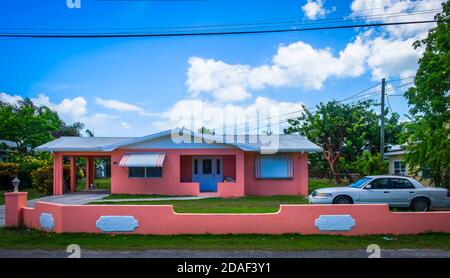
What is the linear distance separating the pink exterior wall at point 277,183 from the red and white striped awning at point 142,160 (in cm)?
472

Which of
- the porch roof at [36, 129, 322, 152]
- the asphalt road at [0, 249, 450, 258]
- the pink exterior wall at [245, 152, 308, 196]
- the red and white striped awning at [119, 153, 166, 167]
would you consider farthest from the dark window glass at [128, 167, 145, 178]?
the asphalt road at [0, 249, 450, 258]

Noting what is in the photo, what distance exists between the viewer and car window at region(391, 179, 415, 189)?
13.0 m

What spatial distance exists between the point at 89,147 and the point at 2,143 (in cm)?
1855

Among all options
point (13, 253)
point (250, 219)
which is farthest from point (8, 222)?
point (250, 219)

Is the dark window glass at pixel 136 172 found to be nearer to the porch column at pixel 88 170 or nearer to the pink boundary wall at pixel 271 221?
the porch column at pixel 88 170

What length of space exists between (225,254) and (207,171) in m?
13.4

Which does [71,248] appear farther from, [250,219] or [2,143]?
[2,143]

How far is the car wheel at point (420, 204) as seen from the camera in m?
12.9

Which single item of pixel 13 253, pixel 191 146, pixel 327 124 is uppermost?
pixel 327 124

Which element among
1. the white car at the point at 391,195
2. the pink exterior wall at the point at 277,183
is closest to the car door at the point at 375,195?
the white car at the point at 391,195

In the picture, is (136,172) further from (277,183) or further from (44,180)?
(277,183)

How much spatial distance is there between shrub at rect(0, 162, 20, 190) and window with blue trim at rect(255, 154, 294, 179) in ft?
55.9

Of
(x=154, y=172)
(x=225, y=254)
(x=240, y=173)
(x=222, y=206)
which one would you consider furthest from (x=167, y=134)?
(x=225, y=254)
